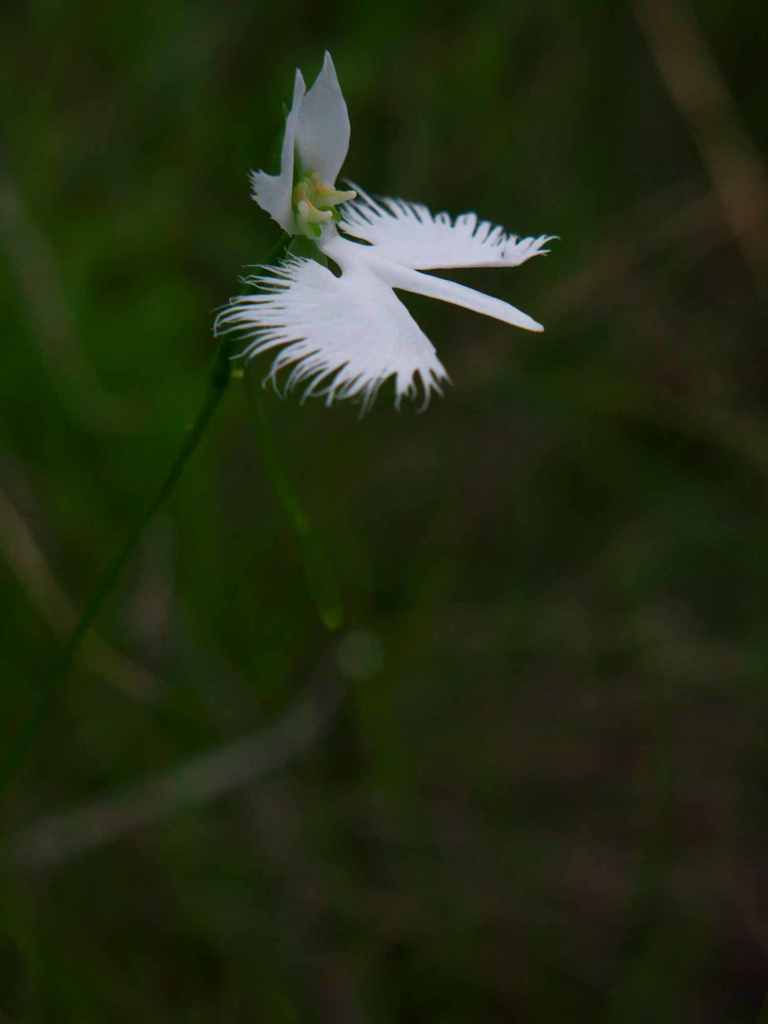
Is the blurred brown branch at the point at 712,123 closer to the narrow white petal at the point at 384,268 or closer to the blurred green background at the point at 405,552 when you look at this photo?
the blurred green background at the point at 405,552

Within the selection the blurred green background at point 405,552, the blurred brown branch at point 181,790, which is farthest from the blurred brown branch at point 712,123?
the blurred brown branch at point 181,790

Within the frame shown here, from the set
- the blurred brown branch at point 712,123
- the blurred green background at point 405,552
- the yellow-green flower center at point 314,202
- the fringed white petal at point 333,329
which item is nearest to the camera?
the fringed white petal at point 333,329

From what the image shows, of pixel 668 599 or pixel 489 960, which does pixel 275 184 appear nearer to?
pixel 489 960

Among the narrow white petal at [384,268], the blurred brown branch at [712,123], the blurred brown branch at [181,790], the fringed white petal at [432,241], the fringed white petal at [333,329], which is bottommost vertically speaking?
the blurred brown branch at [181,790]

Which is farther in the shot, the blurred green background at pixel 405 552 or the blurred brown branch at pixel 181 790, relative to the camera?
the blurred green background at pixel 405 552

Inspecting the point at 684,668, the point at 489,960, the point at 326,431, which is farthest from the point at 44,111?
the point at 489,960

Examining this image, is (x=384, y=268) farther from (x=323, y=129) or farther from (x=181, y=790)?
(x=181, y=790)

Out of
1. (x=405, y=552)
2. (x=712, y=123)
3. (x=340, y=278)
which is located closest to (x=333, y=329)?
(x=340, y=278)
